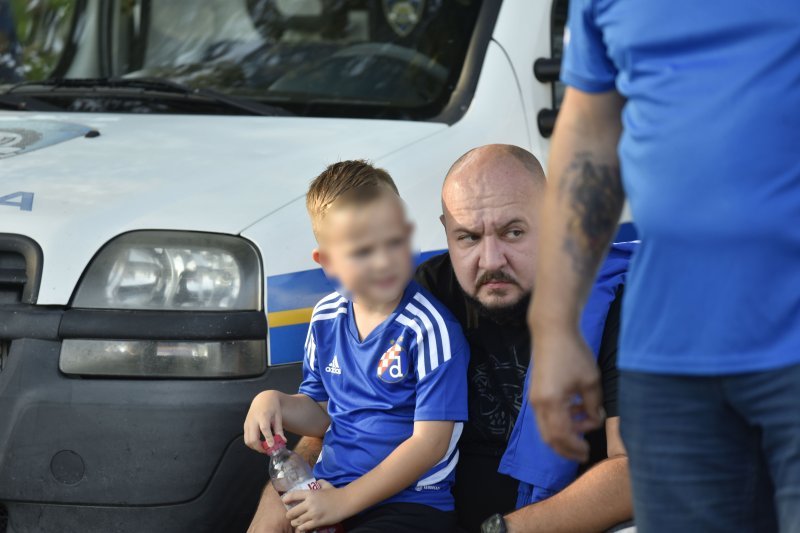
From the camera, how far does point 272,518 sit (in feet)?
9.98

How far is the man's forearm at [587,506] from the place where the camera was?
8.88 feet

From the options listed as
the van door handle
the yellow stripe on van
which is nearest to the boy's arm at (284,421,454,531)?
the yellow stripe on van

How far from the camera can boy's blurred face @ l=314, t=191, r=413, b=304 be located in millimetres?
2822

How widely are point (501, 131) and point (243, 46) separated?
87 cm

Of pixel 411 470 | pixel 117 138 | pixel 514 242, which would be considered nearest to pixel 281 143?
pixel 117 138

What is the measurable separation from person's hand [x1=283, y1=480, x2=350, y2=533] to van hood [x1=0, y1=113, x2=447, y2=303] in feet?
2.14

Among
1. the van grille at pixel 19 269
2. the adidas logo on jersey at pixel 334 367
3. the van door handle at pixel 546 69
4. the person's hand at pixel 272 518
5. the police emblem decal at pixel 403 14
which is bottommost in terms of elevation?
the person's hand at pixel 272 518

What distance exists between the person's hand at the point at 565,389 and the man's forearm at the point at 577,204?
34mm

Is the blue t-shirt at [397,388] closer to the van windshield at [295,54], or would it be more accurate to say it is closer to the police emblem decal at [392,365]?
the police emblem decal at [392,365]

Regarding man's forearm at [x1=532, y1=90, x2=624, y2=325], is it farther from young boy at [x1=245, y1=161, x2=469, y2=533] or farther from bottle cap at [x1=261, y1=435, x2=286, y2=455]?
bottle cap at [x1=261, y1=435, x2=286, y2=455]

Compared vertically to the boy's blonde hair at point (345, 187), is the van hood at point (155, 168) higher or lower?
lower

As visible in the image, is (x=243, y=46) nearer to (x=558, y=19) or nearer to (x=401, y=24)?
(x=401, y=24)

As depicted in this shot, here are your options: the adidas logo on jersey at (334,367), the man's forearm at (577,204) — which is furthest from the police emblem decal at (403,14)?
the man's forearm at (577,204)

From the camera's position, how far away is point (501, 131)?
3.64 metres
